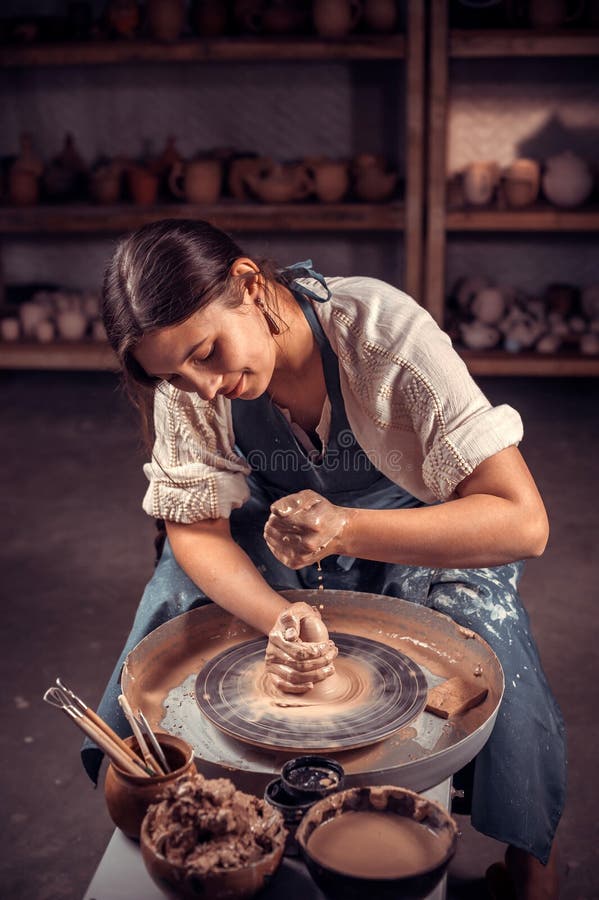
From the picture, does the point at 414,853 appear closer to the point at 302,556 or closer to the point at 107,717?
the point at 302,556

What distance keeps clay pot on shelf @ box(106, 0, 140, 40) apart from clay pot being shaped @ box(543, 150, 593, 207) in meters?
1.97

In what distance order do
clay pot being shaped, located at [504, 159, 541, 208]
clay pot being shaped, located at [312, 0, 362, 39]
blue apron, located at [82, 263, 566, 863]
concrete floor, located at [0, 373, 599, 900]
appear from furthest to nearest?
clay pot being shaped, located at [504, 159, 541, 208] < clay pot being shaped, located at [312, 0, 362, 39] < concrete floor, located at [0, 373, 599, 900] < blue apron, located at [82, 263, 566, 863]

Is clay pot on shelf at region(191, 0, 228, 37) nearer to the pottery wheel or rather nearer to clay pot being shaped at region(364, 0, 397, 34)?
clay pot being shaped at region(364, 0, 397, 34)

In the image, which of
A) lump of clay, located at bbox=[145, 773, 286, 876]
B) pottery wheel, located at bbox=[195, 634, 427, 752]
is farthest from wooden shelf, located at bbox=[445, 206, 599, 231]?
lump of clay, located at bbox=[145, 773, 286, 876]

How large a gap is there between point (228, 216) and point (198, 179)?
221mm

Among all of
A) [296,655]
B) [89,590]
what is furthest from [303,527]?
[89,590]

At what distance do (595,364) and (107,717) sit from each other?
3310 mm

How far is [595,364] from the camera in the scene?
424 centimetres

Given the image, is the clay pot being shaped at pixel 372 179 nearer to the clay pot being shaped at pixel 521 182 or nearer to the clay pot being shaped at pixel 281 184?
the clay pot being shaped at pixel 281 184

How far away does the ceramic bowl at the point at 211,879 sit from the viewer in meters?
0.94

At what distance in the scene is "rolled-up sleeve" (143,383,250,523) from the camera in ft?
5.40

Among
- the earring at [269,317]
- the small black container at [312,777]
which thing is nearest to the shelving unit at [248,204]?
the earring at [269,317]

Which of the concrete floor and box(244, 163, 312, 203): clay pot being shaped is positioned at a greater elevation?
box(244, 163, 312, 203): clay pot being shaped

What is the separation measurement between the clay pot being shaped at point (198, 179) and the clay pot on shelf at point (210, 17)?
550 millimetres
